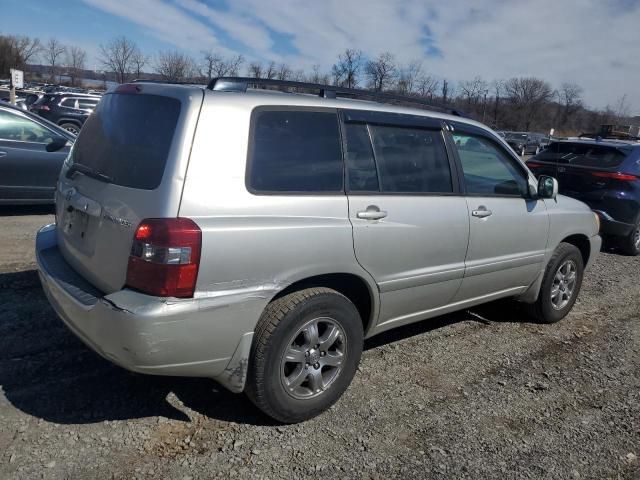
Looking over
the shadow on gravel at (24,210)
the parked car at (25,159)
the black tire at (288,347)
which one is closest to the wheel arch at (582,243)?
the black tire at (288,347)

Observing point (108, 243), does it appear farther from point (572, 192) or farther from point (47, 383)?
point (572, 192)

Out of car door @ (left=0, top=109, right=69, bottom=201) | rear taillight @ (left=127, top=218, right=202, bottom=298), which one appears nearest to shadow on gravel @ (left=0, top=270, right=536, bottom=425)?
rear taillight @ (left=127, top=218, right=202, bottom=298)

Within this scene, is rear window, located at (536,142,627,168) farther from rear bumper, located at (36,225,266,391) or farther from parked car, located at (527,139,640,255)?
rear bumper, located at (36,225,266,391)

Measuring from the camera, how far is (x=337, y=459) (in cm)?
281

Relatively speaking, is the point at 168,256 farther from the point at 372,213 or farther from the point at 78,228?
the point at 372,213

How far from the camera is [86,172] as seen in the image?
3.10 meters

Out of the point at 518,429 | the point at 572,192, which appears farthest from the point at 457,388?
the point at 572,192

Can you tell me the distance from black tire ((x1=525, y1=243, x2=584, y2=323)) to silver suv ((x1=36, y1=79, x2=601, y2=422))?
44.2 inches

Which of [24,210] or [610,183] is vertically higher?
[610,183]

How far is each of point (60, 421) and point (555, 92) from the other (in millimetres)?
92780

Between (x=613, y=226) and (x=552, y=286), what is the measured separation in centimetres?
364

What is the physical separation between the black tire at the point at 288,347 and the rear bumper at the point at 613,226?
5.98 m

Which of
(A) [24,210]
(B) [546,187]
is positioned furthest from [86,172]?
(A) [24,210]

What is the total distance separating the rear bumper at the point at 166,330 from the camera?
2465mm
